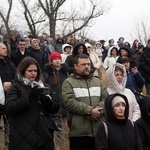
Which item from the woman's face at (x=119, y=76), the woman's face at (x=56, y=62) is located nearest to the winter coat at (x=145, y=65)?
the woman's face at (x=56, y=62)

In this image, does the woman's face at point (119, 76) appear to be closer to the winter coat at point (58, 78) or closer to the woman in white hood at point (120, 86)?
the woman in white hood at point (120, 86)

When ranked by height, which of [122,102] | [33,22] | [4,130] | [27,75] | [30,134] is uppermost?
[33,22]

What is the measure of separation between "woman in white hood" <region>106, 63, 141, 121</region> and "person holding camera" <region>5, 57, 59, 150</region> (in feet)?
Result: 3.67

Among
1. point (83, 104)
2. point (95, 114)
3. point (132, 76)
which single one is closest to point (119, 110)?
point (95, 114)

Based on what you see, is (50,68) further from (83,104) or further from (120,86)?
(83,104)

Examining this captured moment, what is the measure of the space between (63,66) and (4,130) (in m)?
1.70

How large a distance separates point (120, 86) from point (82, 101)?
71 centimetres

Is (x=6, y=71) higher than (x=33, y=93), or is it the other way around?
(x=6, y=71)

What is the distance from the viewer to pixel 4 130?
640 centimetres

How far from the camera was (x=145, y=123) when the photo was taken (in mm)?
4434

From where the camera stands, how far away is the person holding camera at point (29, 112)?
12.8ft

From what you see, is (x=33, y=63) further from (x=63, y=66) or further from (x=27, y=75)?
Result: (x=63, y=66)

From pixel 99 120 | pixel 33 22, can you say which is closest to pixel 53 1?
pixel 33 22

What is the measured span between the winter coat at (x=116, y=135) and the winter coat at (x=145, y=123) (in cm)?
31
